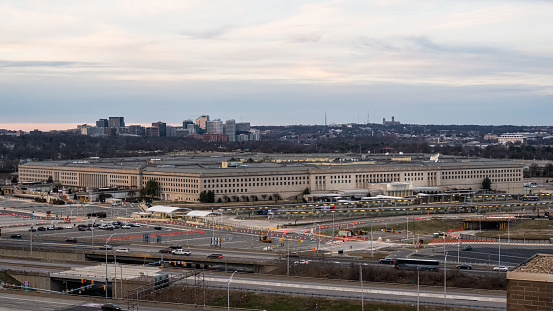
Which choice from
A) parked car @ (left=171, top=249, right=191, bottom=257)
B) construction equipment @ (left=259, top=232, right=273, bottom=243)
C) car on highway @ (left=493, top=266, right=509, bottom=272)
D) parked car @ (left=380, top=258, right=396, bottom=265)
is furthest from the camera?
construction equipment @ (left=259, top=232, right=273, bottom=243)

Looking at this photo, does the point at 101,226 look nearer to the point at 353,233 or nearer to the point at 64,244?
the point at 64,244

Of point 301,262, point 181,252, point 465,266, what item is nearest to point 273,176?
point 181,252

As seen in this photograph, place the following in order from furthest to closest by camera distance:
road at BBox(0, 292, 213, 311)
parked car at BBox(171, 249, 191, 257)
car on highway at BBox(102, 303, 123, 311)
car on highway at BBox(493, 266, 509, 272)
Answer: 1. parked car at BBox(171, 249, 191, 257)
2. car on highway at BBox(493, 266, 509, 272)
3. road at BBox(0, 292, 213, 311)
4. car on highway at BBox(102, 303, 123, 311)

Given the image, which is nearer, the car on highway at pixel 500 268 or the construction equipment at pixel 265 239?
the car on highway at pixel 500 268

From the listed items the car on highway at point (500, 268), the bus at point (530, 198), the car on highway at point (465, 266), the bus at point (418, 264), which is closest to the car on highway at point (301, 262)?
the bus at point (418, 264)

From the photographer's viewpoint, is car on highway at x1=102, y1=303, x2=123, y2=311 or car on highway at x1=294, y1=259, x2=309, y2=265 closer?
car on highway at x1=102, y1=303, x2=123, y2=311

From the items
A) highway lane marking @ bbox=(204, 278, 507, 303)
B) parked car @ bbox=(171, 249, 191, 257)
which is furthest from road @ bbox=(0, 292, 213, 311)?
parked car @ bbox=(171, 249, 191, 257)

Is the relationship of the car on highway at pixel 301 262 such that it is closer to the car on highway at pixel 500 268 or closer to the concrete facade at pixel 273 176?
the car on highway at pixel 500 268

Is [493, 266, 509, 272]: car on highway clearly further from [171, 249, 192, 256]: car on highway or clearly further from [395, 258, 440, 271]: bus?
[171, 249, 192, 256]: car on highway

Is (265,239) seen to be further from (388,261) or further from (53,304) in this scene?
(53,304)

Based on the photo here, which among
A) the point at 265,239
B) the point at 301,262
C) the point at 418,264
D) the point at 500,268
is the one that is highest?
the point at 301,262
